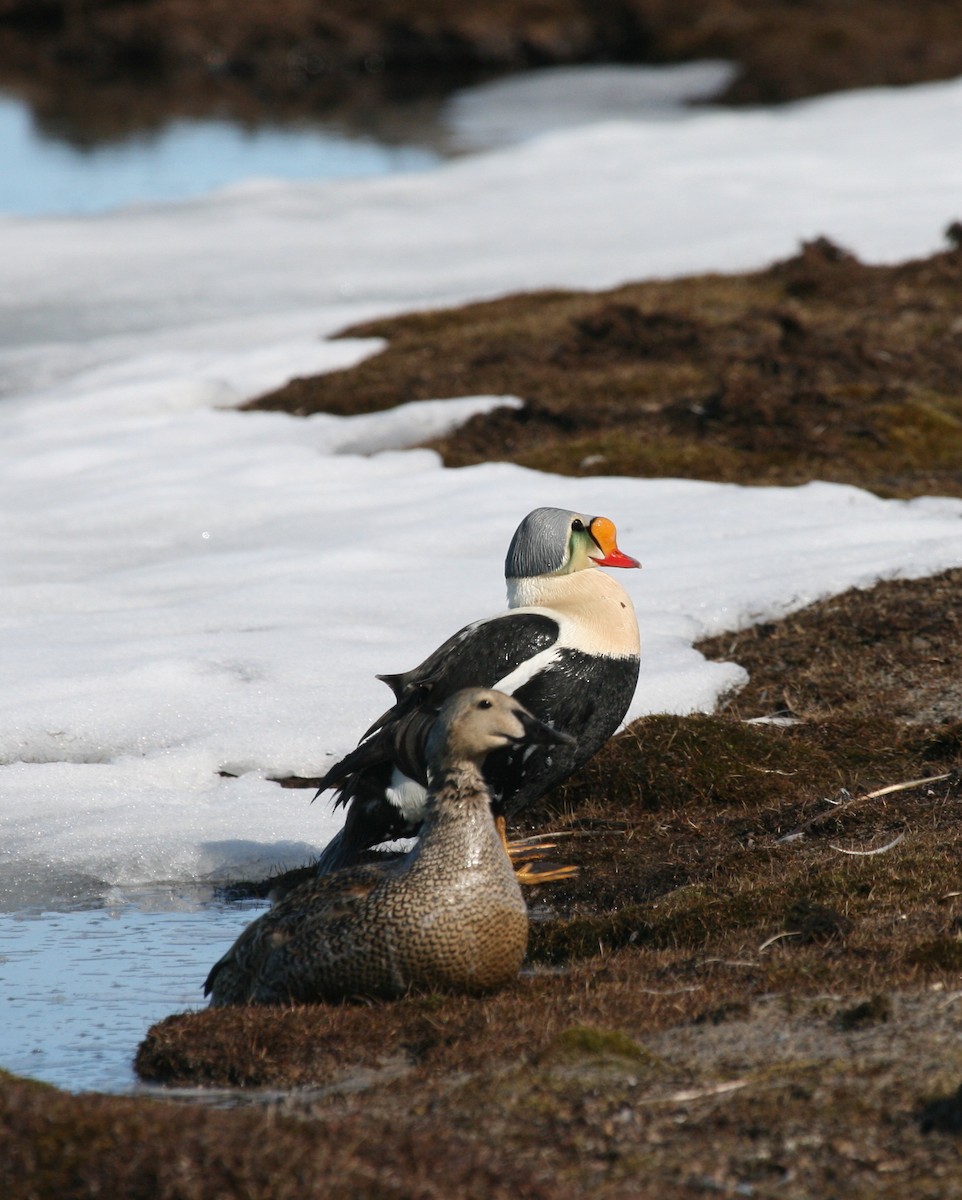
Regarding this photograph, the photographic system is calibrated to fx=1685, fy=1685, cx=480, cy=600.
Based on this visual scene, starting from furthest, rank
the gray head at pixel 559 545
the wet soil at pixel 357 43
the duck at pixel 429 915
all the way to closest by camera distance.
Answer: the wet soil at pixel 357 43, the gray head at pixel 559 545, the duck at pixel 429 915

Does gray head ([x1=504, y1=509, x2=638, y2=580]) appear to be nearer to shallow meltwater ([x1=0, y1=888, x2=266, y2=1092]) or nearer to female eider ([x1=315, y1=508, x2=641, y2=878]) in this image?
female eider ([x1=315, y1=508, x2=641, y2=878])

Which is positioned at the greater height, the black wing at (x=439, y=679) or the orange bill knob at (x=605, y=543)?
the orange bill knob at (x=605, y=543)

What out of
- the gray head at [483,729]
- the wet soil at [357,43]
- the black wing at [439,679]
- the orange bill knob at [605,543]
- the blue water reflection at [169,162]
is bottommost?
the black wing at [439,679]

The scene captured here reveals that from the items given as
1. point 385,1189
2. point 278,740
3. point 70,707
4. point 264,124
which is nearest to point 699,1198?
point 385,1189

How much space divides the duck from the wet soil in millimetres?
45279

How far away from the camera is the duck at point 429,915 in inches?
234

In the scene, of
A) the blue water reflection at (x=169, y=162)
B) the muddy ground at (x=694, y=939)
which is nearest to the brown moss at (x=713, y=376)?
the muddy ground at (x=694, y=939)

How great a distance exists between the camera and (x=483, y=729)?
246 inches

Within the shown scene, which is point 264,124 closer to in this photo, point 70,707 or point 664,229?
point 664,229

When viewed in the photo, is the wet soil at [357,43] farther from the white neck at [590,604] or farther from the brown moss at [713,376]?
the white neck at [590,604]

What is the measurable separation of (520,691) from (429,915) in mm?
2037

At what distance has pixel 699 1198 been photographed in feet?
13.4

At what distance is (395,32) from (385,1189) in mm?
57718

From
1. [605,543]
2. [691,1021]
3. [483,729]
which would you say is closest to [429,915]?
[483,729]
